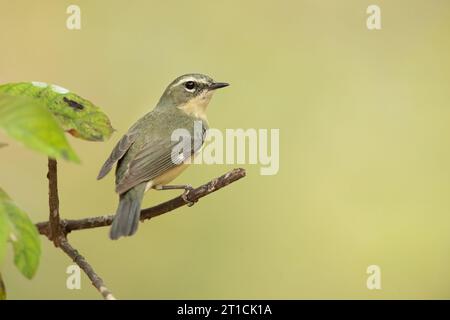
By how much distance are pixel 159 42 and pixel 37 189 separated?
1932 mm

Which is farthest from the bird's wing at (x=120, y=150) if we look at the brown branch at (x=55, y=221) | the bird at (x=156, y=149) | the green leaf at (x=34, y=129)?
the green leaf at (x=34, y=129)

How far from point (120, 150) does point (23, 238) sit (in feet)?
6.45

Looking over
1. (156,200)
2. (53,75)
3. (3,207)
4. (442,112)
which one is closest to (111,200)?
(156,200)

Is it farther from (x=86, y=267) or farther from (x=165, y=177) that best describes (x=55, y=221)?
(x=165, y=177)

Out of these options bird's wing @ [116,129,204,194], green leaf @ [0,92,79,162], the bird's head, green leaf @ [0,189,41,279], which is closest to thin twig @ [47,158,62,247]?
green leaf @ [0,189,41,279]

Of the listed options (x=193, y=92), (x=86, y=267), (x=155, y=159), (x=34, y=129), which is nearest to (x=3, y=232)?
(x=34, y=129)

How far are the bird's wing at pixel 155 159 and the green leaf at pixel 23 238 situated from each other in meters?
1.63

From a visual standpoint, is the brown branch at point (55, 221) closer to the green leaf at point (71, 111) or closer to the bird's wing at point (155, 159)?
the green leaf at point (71, 111)

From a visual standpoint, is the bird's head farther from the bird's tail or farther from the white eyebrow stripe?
the bird's tail

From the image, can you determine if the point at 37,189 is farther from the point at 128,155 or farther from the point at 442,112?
the point at 442,112

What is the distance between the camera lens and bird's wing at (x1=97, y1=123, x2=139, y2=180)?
124 inches

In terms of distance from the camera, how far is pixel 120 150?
329 cm

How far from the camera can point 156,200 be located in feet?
17.8

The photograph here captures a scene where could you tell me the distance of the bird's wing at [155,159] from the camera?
122 inches
